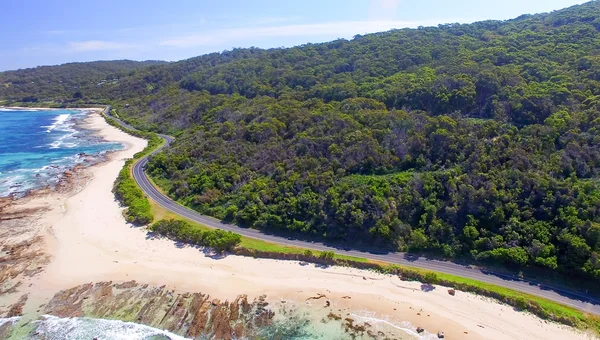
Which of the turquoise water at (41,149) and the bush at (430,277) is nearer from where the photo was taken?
the bush at (430,277)

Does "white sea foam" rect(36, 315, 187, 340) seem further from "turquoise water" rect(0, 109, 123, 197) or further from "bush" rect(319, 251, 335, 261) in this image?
"turquoise water" rect(0, 109, 123, 197)

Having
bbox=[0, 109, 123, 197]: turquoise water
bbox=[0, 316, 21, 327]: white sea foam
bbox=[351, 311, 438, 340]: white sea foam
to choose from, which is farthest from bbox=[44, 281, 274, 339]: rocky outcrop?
bbox=[0, 109, 123, 197]: turquoise water

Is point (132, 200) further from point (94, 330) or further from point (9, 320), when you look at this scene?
point (94, 330)

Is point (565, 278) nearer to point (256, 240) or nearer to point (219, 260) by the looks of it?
point (256, 240)

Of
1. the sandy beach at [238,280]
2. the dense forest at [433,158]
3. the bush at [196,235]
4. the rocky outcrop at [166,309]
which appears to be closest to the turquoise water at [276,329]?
the rocky outcrop at [166,309]

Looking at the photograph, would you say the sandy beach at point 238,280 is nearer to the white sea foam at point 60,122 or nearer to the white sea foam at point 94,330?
the white sea foam at point 94,330

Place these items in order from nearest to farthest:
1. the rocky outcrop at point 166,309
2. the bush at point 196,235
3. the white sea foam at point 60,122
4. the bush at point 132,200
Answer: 1. the rocky outcrop at point 166,309
2. the bush at point 196,235
3. the bush at point 132,200
4. the white sea foam at point 60,122
